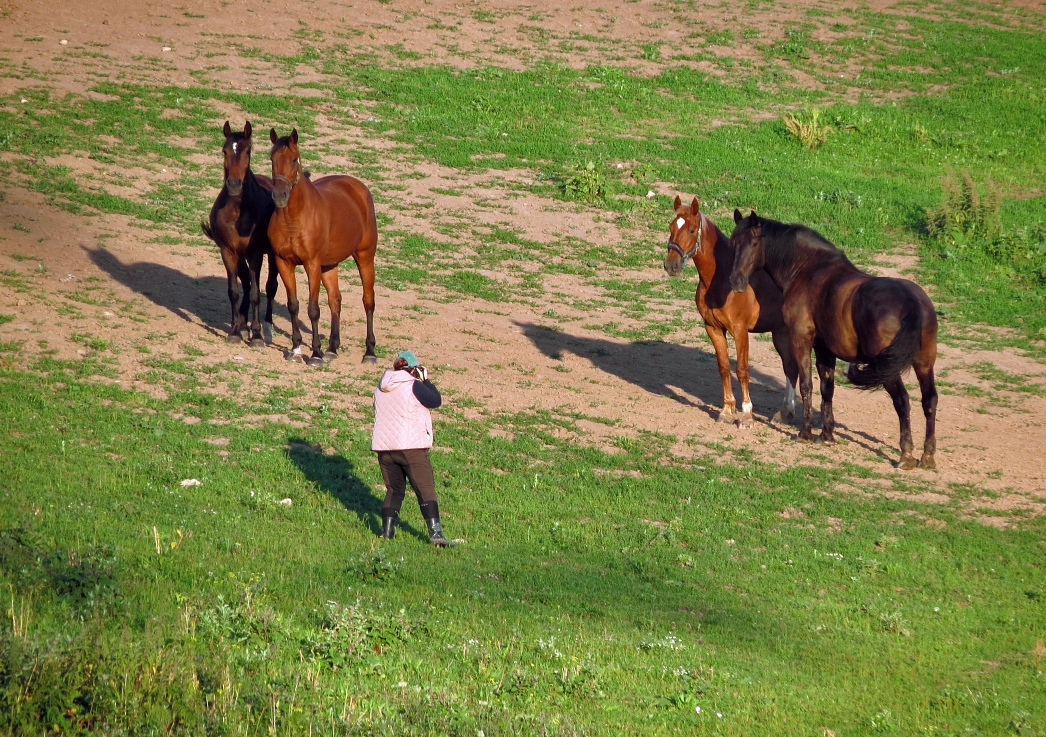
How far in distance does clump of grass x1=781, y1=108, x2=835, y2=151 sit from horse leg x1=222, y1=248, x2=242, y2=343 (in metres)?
16.6

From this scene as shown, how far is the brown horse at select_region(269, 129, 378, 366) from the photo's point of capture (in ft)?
46.3

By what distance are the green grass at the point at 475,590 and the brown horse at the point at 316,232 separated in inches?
89.0

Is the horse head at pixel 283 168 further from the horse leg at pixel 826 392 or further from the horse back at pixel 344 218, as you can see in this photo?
the horse leg at pixel 826 392

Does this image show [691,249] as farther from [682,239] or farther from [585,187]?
[585,187]

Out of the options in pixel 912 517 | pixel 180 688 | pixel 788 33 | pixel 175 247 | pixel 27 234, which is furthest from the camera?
pixel 788 33

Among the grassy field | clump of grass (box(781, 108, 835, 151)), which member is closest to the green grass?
the grassy field

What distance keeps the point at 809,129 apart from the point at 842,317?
15.8 meters

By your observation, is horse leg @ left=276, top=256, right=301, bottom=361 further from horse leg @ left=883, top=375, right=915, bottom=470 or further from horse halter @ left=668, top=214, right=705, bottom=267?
horse leg @ left=883, top=375, right=915, bottom=470

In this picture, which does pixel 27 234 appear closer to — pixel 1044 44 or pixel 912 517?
pixel 912 517

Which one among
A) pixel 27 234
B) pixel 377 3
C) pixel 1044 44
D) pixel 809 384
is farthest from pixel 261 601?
pixel 1044 44

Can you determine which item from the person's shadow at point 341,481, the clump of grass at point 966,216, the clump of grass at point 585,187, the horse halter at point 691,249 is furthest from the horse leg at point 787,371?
the clump of grass at point 585,187

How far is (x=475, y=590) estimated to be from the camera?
348 inches

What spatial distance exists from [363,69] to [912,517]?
21785 mm

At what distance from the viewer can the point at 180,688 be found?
6375mm
